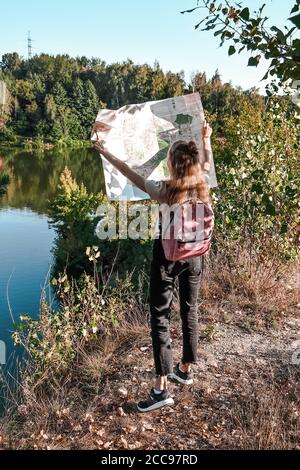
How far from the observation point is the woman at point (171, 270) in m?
2.58

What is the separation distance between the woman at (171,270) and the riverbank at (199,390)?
222 mm

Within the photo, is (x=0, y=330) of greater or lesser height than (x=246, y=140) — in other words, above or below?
below

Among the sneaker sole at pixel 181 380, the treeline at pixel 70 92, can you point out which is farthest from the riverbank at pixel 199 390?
the treeline at pixel 70 92

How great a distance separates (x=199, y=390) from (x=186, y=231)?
1169 millimetres

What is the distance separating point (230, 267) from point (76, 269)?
24.8 feet

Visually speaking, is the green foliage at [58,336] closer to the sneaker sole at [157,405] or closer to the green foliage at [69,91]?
the sneaker sole at [157,405]

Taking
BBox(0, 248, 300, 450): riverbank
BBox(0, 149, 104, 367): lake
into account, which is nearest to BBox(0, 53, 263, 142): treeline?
BBox(0, 149, 104, 367): lake

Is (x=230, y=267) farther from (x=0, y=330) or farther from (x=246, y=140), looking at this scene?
(x=0, y=330)

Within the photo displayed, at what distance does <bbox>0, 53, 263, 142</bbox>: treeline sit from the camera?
185ft

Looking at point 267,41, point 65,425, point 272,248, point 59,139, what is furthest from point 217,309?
point 59,139

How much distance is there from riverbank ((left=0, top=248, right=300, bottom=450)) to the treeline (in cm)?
4249

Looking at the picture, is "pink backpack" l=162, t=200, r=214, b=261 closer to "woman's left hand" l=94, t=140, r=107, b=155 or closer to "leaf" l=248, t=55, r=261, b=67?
"woman's left hand" l=94, t=140, r=107, b=155

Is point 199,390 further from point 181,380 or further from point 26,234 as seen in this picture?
point 26,234

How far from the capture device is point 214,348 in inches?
144
